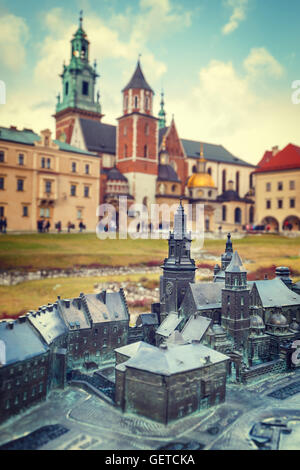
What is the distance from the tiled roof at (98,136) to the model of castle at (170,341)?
51.1 m

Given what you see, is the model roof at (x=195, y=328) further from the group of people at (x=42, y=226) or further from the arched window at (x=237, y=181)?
the arched window at (x=237, y=181)

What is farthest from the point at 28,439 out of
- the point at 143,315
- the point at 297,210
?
the point at 297,210

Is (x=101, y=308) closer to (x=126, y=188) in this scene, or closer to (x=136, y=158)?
(x=126, y=188)

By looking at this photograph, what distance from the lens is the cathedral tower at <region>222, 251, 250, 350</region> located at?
1770 inches

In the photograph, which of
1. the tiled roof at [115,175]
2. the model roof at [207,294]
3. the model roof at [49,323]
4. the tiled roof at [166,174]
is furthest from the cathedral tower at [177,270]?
→ the tiled roof at [166,174]

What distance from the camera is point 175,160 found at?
111 metres

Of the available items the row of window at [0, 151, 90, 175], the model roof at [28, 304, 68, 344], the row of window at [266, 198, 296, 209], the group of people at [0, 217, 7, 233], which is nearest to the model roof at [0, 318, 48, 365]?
the model roof at [28, 304, 68, 344]

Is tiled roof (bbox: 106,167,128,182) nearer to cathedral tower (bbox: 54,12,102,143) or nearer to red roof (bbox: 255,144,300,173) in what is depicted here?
cathedral tower (bbox: 54,12,102,143)

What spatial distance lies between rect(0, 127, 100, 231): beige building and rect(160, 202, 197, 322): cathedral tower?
86.8 ft

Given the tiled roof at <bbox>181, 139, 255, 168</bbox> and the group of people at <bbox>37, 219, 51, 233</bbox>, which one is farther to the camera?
the tiled roof at <bbox>181, 139, 255, 168</bbox>

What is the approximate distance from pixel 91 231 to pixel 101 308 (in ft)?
91.4

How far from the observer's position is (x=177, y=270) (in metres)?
48.6

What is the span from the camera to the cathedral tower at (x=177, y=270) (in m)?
48.7
